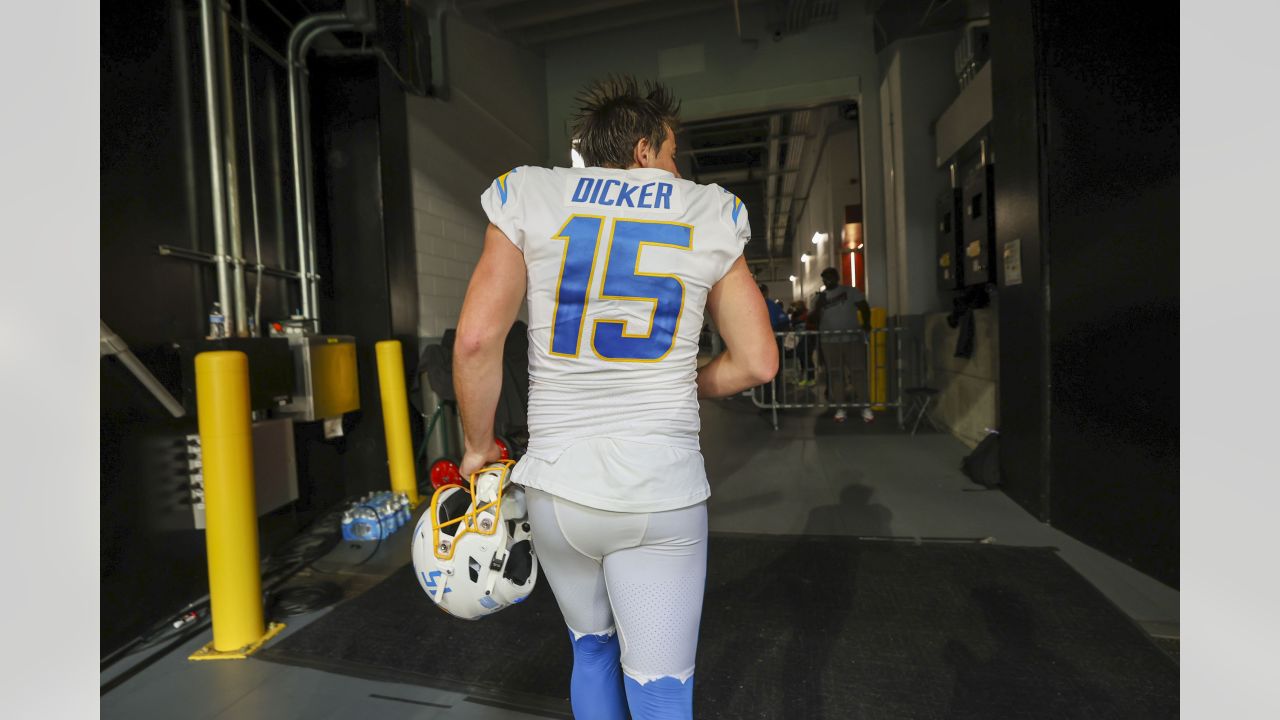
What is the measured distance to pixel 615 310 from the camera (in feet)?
3.66

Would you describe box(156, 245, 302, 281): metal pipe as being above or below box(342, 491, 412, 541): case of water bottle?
above

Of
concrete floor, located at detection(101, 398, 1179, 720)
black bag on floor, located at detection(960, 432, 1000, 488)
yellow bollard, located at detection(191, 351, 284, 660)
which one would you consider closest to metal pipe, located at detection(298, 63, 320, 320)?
concrete floor, located at detection(101, 398, 1179, 720)

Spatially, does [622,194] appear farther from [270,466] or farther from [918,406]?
[918,406]

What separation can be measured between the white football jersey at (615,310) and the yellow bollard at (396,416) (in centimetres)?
343

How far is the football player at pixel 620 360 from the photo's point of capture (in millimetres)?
1103

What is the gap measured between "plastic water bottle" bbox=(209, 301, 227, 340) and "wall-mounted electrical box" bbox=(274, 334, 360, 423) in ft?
1.17

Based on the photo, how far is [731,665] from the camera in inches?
88.6

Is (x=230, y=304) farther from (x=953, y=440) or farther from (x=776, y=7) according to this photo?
(x=776, y=7)

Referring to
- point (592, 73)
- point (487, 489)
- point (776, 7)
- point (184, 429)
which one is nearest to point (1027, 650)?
point (487, 489)

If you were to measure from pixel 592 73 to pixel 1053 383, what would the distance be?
7028mm

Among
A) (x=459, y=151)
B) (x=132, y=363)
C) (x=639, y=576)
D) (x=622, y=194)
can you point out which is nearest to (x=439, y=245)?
(x=459, y=151)

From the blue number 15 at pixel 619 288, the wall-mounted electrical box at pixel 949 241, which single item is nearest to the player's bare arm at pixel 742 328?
the blue number 15 at pixel 619 288

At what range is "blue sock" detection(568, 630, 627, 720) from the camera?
4.19ft

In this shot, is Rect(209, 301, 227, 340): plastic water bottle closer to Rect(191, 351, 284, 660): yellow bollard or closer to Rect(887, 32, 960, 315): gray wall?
Rect(191, 351, 284, 660): yellow bollard
